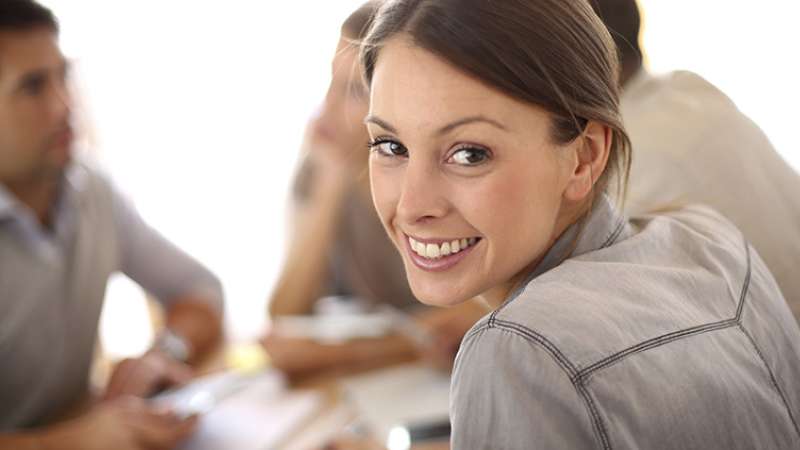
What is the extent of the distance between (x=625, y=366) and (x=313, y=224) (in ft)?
5.36

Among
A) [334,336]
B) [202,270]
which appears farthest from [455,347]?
[202,270]

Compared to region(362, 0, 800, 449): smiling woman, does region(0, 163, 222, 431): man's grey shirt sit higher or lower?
lower

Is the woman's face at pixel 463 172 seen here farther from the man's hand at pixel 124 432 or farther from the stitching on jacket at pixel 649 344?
the man's hand at pixel 124 432

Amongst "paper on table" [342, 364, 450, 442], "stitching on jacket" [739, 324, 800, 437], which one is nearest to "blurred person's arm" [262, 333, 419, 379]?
"paper on table" [342, 364, 450, 442]

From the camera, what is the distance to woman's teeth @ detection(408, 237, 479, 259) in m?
0.87

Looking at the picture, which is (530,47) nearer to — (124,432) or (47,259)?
(124,432)

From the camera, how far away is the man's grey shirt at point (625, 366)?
693mm

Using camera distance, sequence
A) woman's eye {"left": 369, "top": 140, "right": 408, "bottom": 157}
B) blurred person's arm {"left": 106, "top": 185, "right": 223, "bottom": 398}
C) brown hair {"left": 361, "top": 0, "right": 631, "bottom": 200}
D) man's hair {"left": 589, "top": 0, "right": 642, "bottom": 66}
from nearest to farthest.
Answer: brown hair {"left": 361, "top": 0, "right": 631, "bottom": 200} → woman's eye {"left": 369, "top": 140, "right": 408, "bottom": 157} → man's hair {"left": 589, "top": 0, "right": 642, "bottom": 66} → blurred person's arm {"left": 106, "top": 185, "right": 223, "bottom": 398}

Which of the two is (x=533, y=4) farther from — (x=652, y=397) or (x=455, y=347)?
(x=455, y=347)

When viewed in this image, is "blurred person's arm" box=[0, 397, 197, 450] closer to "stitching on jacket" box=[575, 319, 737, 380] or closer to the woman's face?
the woman's face

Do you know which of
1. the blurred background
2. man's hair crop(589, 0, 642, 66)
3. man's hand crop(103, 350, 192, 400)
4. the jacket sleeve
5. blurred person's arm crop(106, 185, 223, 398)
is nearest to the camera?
man's hair crop(589, 0, 642, 66)

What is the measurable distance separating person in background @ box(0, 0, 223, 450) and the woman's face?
95 centimetres

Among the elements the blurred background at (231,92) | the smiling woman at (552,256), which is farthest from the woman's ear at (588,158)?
the blurred background at (231,92)

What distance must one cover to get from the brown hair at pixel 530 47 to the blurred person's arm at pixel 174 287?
1223 millimetres
